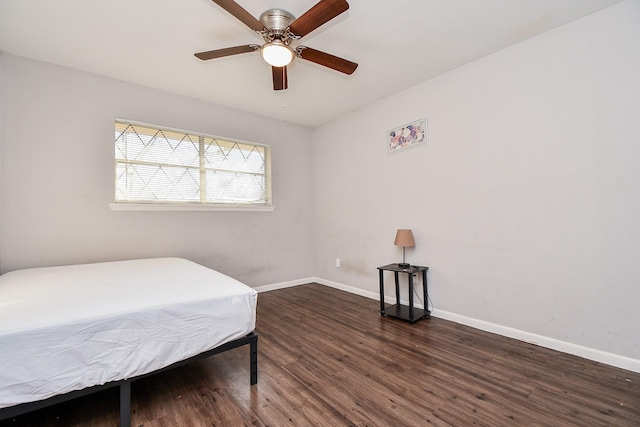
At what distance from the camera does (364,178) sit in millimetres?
3889

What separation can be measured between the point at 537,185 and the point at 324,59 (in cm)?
209

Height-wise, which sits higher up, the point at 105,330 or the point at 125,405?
the point at 105,330

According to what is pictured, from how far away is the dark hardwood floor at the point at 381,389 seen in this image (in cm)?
153

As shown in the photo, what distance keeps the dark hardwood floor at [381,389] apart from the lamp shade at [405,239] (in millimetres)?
947

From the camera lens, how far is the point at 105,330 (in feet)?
4.59

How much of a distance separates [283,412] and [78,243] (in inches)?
107

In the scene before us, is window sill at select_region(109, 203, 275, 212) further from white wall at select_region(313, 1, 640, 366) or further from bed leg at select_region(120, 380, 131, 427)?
bed leg at select_region(120, 380, 131, 427)

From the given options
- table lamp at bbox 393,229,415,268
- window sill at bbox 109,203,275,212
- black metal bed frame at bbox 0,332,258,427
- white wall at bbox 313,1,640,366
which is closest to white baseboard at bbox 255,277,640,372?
white wall at bbox 313,1,640,366

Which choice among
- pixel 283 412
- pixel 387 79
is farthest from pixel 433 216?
pixel 283 412

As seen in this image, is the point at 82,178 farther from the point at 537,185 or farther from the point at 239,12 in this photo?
the point at 537,185

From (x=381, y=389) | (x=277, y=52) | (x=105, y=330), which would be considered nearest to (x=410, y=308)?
(x=381, y=389)

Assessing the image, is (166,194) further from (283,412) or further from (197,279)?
(283,412)

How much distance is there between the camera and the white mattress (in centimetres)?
125

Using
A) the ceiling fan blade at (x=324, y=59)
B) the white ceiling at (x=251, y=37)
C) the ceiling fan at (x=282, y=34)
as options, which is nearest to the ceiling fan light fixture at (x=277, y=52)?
the ceiling fan at (x=282, y=34)
